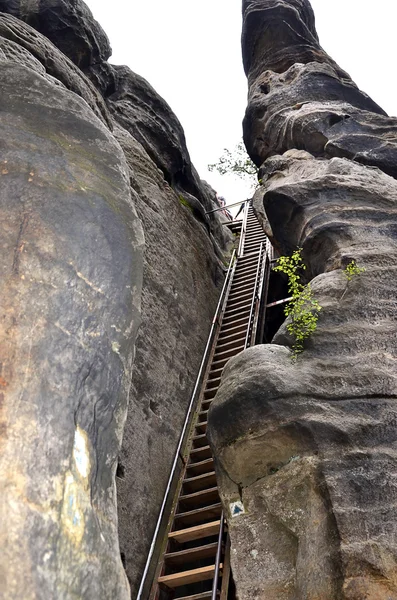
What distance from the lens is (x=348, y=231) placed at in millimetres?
6750

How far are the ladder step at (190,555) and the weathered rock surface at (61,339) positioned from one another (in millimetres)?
2728

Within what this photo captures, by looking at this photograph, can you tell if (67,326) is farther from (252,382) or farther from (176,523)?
(176,523)

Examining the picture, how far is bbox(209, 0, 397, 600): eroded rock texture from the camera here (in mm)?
3803

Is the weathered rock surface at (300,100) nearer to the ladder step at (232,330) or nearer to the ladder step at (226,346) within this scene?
the ladder step at (232,330)

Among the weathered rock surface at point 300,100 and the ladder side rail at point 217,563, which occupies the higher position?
the weathered rock surface at point 300,100

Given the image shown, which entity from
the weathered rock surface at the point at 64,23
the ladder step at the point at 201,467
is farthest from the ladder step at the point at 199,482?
the weathered rock surface at the point at 64,23

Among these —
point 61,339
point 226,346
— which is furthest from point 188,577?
point 226,346

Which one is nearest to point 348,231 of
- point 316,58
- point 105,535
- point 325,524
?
point 325,524

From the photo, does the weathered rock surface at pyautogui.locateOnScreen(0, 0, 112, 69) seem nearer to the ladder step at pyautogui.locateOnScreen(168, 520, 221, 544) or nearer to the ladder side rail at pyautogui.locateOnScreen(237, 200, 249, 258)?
the ladder side rail at pyautogui.locateOnScreen(237, 200, 249, 258)

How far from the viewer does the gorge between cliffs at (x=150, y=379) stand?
2.46 meters

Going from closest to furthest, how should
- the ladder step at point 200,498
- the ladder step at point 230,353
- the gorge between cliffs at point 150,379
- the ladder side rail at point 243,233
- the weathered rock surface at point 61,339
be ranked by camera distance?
the weathered rock surface at point 61,339, the gorge between cliffs at point 150,379, the ladder step at point 200,498, the ladder step at point 230,353, the ladder side rail at point 243,233

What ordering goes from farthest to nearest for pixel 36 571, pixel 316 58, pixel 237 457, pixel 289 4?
pixel 289 4 → pixel 316 58 → pixel 237 457 → pixel 36 571

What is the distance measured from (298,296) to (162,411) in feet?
7.88

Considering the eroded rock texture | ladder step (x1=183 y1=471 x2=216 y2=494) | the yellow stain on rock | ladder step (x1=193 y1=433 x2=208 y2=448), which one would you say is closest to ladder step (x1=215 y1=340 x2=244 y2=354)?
ladder step (x1=193 y1=433 x2=208 y2=448)
